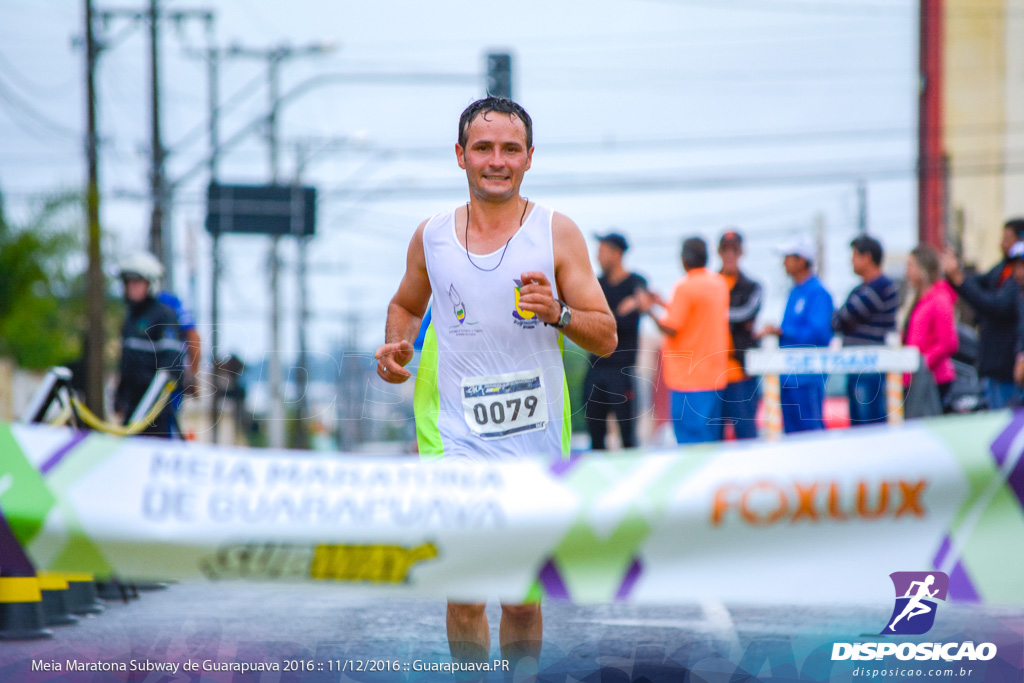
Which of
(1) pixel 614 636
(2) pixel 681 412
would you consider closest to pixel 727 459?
(1) pixel 614 636

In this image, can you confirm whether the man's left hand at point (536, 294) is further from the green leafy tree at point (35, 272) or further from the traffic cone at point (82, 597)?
the green leafy tree at point (35, 272)

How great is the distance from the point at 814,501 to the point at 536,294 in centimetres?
98

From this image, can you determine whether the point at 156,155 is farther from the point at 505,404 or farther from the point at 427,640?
the point at 505,404

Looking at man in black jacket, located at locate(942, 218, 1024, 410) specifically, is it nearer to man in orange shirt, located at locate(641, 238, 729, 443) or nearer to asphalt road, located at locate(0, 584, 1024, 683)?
man in orange shirt, located at locate(641, 238, 729, 443)

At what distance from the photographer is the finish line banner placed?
322 cm

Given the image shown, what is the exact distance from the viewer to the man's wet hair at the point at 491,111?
12.6 ft

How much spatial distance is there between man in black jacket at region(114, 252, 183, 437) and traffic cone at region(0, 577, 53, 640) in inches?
149

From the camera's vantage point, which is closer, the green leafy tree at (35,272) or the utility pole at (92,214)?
the utility pole at (92,214)

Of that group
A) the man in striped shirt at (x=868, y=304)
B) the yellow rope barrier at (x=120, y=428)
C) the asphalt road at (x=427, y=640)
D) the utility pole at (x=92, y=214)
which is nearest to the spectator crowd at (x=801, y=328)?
the man in striped shirt at (x=868, y=304)

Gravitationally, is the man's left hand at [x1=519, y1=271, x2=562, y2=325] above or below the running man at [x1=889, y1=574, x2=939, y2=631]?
above

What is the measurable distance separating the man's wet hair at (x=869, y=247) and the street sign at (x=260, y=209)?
739 inches

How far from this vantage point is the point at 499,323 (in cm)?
386

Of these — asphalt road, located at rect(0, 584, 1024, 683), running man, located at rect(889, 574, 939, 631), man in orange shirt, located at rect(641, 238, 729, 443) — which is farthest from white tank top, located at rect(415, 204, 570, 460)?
man in orange shirt, located at rect(641, 238, 729, 443)

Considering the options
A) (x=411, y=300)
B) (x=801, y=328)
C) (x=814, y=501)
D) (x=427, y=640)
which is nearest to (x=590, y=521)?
(x=814, y=501)
